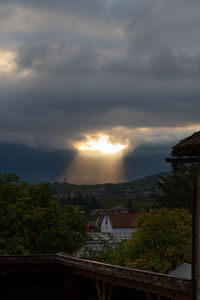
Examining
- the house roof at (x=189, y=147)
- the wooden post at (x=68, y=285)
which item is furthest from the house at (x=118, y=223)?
the house roof at (x=189, y=147)

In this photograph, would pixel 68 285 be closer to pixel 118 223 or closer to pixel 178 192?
pixel 178 192

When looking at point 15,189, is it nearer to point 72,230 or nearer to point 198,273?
point 72,230

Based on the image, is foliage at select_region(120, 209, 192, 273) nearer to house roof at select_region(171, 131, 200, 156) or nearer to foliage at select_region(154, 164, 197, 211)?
house roof at select_region(171, 131, 200, 156)

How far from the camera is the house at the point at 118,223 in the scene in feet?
259

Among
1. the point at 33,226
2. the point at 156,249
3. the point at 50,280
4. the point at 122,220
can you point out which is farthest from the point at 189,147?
the point at 122,220

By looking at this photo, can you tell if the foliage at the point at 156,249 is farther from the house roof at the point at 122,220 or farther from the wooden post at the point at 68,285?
the house roof at the point at 122,220

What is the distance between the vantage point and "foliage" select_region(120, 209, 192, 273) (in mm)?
24406

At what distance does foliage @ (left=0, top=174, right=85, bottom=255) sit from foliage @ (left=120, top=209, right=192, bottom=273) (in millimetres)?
3695

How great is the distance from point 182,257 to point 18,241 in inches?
441

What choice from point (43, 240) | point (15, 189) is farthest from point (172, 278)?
point (15, 189)

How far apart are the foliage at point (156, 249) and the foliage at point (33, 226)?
370cm

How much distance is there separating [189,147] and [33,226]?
735 inches

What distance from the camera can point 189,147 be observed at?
20.9ft

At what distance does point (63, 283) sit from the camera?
33.5ft
